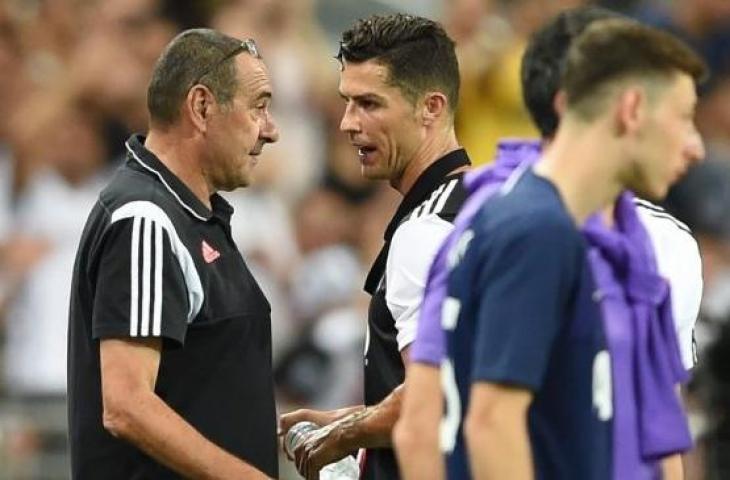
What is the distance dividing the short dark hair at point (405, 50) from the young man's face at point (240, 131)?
28 centimetres

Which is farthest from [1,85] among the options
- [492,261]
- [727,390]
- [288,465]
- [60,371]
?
[492,261]

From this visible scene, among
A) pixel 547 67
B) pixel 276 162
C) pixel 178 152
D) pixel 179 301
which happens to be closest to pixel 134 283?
pixel 179 301

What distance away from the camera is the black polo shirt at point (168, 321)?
483 centimetres

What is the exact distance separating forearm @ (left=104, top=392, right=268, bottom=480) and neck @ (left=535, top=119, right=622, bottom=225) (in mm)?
1391

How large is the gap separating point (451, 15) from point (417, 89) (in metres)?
4.46

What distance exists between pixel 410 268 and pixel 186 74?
0.89 metres

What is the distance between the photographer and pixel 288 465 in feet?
28.2

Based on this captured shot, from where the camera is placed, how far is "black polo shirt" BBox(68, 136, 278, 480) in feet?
15.8

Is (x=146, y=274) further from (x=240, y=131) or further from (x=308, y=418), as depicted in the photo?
(x=308, y=418)

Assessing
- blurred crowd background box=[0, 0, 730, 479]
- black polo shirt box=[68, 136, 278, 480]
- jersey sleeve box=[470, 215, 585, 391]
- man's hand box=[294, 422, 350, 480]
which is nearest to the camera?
jersey sleeve box=[470, 215, 585, 391]

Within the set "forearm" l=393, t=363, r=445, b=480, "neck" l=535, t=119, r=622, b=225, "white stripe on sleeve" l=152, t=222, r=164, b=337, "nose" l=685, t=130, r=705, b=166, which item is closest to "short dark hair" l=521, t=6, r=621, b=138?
"neck" l=535, t=119, r=622, b=225

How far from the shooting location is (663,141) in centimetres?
375

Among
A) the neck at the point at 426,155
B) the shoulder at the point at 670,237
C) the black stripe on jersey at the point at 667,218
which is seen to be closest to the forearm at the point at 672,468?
the shoulder at the point at 670,237

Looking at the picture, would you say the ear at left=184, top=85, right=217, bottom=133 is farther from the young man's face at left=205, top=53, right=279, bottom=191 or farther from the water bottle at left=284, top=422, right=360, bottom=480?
the water bottle at left=284, top=422, right=360, bottom=480
